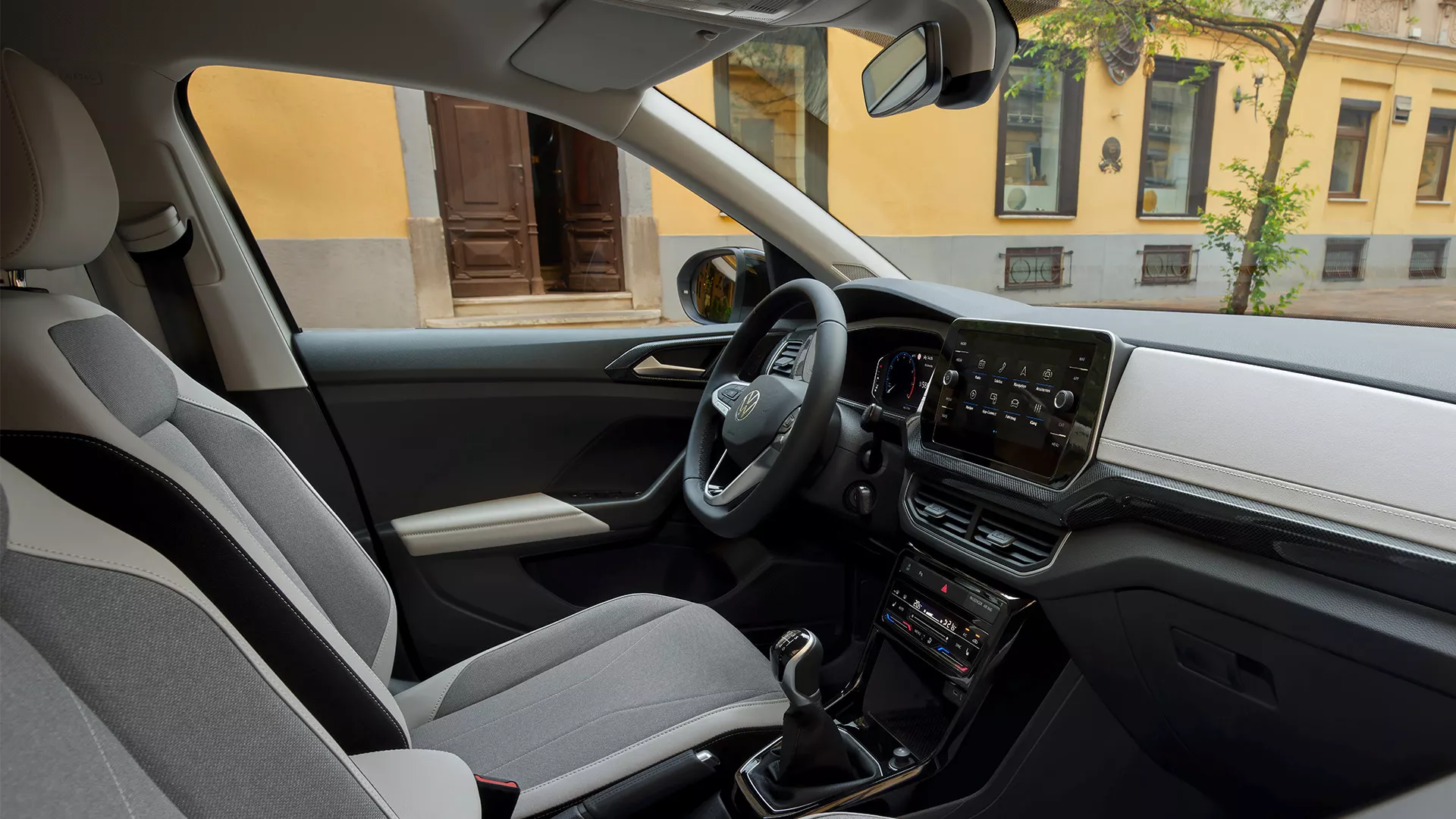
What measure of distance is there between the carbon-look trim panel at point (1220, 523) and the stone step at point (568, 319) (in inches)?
48.1

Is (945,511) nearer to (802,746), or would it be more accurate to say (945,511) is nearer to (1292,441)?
(802,746)

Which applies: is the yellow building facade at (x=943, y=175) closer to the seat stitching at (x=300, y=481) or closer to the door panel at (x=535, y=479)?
the door panel at (x=535, y=479)

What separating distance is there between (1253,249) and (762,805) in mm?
1499

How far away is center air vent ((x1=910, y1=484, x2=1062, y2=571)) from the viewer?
1.21 meters

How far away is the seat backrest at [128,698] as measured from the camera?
51 cm

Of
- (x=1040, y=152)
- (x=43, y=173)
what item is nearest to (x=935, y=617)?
(x=43, y=173)

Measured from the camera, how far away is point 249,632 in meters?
0.84

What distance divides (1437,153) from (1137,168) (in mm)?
1031

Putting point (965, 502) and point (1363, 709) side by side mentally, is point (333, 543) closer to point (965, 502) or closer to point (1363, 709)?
point (965, 502)

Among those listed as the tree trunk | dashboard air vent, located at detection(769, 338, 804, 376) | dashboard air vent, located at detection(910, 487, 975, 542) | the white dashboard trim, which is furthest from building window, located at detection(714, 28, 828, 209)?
the white dashboard trim

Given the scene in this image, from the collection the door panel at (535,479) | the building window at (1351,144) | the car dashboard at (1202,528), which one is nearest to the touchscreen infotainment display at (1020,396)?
the car dashboard at (1202,528)

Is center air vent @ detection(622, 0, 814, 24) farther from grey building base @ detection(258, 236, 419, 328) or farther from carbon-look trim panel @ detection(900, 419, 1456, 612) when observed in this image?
grey building base @ detection(258, 236, 419, 328)

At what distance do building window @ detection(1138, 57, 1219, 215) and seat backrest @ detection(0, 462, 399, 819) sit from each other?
6.79 ft

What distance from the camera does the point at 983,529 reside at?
1.31 meters
